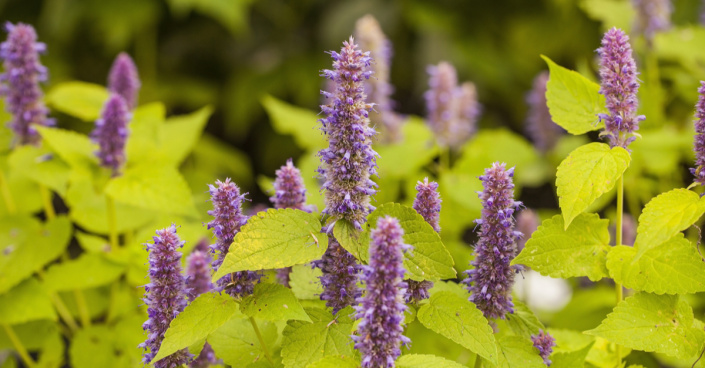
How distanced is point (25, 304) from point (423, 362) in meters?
1.55

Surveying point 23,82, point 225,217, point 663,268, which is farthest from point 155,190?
point 663,268

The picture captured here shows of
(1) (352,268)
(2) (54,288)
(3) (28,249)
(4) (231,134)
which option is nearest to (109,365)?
(2) (54,288)

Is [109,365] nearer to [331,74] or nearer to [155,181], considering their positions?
[155,181]

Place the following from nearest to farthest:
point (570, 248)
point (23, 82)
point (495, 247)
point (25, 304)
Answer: point (495, 247), point (570, 248), point (25, 304), point (23, 82)

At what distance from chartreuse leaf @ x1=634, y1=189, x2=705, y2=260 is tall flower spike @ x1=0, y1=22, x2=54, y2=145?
2202 mm

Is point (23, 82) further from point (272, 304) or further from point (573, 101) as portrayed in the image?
point (573, 101)

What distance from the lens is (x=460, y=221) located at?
346 cm

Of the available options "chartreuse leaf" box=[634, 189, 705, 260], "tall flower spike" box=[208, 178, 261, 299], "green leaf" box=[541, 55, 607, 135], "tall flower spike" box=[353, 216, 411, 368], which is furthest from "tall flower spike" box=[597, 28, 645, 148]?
"tall flower spike" box=[208, 178, 261, 299]

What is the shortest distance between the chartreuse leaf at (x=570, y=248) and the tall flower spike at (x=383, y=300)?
16.3 inches

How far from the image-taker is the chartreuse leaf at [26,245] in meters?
2.35

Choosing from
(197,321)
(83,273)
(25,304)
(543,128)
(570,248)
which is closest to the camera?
(197,321)

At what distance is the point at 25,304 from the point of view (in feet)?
7.52

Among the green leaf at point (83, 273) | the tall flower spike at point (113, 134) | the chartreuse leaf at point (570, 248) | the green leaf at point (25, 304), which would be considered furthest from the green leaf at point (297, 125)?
the chartreuse leaf at point (570, 248)

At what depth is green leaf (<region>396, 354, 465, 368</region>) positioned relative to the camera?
1372mm
